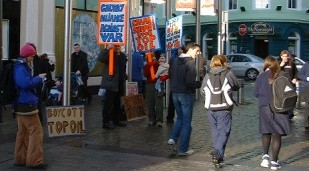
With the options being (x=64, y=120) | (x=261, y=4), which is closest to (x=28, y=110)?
(x=64, y=120)

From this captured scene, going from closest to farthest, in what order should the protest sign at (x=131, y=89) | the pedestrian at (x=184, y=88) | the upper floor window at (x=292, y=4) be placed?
the pedestrian at (x=184, y=88), the protest sign at (x=131, y=89), the upper floor window at (x=292, y=4)

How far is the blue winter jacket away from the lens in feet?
28.0

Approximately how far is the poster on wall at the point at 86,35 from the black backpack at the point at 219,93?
11943 mm

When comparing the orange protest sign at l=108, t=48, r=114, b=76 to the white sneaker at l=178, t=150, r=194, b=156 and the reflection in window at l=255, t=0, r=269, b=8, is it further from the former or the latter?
the reflection in window at l=255, t=0, r=269, b=8

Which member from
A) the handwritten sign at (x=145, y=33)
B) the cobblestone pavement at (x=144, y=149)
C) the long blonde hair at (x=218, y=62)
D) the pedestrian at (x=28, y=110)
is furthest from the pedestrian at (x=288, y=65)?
the pedestrian at (x=28, y=110)

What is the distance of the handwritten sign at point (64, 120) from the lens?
35.4ft

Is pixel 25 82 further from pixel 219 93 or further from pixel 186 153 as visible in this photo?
pixel 186 153

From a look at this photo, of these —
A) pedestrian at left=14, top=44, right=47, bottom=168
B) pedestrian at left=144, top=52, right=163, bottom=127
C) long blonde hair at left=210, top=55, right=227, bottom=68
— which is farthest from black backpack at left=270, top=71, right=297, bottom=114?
pedestrian at left=144, top=52, right=163, bottom=127

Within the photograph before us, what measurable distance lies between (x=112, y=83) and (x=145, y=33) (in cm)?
241

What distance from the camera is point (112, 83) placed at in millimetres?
12789

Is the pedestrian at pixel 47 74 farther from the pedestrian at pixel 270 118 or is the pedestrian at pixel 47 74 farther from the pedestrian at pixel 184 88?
the pedestrian at pixel 270 118

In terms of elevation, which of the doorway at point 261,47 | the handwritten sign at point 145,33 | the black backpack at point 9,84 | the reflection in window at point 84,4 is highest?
the reflection in window at point 84,4

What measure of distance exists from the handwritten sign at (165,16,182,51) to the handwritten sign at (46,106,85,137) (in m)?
5.55

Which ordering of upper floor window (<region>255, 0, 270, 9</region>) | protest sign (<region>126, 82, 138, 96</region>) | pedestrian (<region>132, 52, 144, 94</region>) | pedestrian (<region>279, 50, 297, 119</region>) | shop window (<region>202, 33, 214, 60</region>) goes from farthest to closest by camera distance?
1. shop window (<region>202, 33, 214, 60</region>)
2. upper floor window (<region>255, 0, 270, 9</region>)
3. pedestrian (<region>132, 52, 144, 94</region>)
4. protest sign (<region>126, 82, 138, 96</region>)
5. pedestrian (<region>279, 50, 297, 119</region>)
